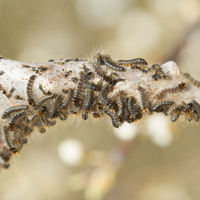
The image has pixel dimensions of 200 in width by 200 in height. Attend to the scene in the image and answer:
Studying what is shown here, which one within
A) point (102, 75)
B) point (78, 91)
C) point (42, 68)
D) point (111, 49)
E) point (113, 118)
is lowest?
point (113, 118)

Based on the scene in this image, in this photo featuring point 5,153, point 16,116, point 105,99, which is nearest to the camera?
point 105,99

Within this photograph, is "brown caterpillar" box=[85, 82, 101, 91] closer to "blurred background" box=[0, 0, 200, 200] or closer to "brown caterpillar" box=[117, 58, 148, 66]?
"brown caterpillar" box=[117, 58, 148, 66]

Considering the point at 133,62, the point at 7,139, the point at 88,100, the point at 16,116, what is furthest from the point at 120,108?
the point at 7,139

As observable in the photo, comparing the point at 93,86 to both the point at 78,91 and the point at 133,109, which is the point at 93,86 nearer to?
the point at 78,91

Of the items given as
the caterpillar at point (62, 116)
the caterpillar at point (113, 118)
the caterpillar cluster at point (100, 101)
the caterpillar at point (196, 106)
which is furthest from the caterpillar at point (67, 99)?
the caterpillar at point (196, 106)

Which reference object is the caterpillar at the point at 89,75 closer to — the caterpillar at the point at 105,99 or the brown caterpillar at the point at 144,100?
the caterpillar at the point at 105,99

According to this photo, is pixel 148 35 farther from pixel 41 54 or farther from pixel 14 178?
pixel 14 178
